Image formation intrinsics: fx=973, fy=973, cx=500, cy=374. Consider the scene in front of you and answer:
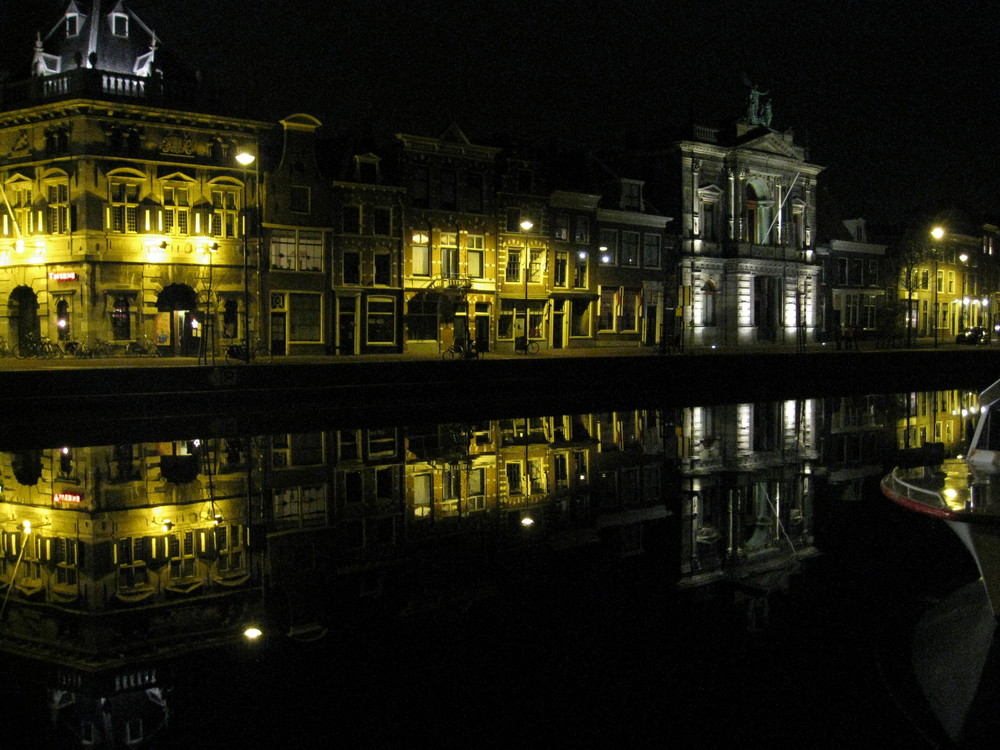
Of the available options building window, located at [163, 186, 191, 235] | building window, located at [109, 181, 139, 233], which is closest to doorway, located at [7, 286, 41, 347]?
building window, located at [109, 181, 139, 233]

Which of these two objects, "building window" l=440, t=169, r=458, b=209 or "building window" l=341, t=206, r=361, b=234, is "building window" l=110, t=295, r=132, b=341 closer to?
"building window" l=341, t=206, r=361, b=234

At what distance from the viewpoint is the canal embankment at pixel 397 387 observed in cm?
2805

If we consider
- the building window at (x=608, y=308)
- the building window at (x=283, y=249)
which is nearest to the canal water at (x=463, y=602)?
the building window at (x=283, y=249)

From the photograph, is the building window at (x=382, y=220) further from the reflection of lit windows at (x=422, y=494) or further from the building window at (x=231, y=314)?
the reflection of lit windows at (x=422, y=494)

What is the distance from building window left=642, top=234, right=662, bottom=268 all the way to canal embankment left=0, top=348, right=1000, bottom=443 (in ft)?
65.8

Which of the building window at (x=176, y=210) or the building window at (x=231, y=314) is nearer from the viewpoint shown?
the building window at (x=176, y=210)

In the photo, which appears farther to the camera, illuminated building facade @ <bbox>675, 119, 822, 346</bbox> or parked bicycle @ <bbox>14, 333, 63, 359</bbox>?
illuminated building facade @ <bbox>675, 119, 822, 346</bbox>

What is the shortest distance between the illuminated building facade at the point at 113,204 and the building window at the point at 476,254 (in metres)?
12.9

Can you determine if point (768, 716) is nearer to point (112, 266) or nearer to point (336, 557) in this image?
point (336, 557)

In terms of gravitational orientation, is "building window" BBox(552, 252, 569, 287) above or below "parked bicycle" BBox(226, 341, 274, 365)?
above

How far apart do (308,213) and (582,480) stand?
34.5 metres

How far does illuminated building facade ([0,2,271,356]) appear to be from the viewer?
4466 cm

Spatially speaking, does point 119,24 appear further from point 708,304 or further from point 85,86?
point 708,304

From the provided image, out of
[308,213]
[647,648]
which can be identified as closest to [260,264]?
[308,213]
